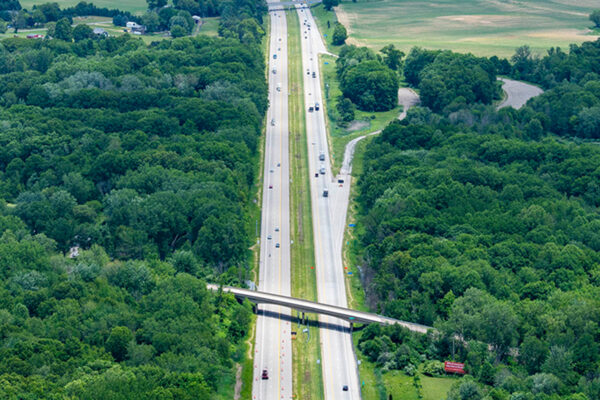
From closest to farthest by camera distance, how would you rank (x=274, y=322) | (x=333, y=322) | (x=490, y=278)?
(x=490, y=278) → (x=274, y=322) → (x=333, y=322)

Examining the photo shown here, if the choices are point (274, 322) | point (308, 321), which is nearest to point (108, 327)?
point (274, 322)

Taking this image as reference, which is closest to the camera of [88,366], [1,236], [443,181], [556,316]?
[88,366]

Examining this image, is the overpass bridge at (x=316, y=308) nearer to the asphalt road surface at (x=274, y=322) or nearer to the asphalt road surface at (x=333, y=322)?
the asphalt road surface at (x=333, y=322)

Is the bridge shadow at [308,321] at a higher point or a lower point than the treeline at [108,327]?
lower

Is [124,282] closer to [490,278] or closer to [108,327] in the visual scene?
[108,327]

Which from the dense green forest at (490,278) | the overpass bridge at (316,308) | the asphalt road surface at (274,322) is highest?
the dense green forest at (490,278)

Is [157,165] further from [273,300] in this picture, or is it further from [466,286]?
[466,286]

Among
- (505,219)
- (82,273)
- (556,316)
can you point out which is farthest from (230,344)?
(505,219)

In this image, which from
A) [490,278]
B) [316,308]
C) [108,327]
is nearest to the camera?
[108,327]

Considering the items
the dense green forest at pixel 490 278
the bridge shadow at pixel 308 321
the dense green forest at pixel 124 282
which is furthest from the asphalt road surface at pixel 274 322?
the dense green forest at pixel 490 278
